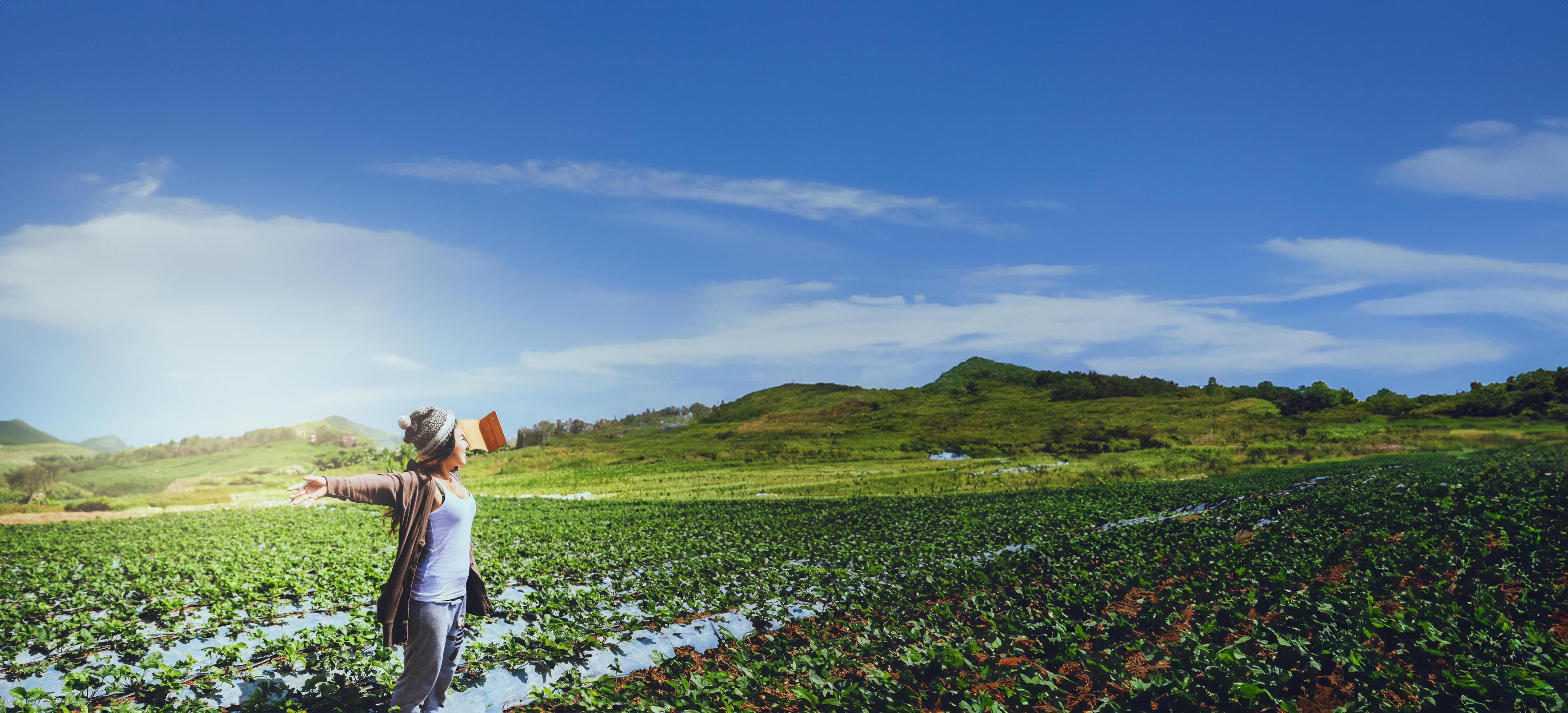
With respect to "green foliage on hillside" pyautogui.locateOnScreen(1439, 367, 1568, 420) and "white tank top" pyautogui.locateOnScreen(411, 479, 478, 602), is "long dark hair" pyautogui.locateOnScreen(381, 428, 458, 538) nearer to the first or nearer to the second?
"white tank top" pyautogui.locateOnScreen(411, 479, 478, 602)

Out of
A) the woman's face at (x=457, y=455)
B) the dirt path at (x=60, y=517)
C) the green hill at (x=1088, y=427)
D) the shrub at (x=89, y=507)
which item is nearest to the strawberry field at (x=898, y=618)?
the woman's face at (x=457, y=455)

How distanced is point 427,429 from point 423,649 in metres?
1.82

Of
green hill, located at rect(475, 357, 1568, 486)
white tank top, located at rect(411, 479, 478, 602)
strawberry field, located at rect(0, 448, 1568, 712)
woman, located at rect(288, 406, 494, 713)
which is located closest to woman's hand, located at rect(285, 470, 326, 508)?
woman, located at rect(288, 406, 494, 713)

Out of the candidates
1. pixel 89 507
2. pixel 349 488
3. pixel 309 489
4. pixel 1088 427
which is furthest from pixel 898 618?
pixel 1088 427

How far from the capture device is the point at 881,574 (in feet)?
38.7

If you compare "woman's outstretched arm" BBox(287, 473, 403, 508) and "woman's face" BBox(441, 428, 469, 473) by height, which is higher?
"woman's face" BBox(441, 428, 469, 473)

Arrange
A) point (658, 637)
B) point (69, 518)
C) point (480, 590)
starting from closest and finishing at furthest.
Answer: point (480, 590) < point (658, 637) < point (69, 518)

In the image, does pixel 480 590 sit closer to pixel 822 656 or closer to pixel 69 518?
pixel 822 656

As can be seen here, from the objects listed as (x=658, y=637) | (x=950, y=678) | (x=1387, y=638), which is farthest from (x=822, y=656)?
(x=1387, y=638)

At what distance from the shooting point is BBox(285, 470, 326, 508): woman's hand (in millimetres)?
5094

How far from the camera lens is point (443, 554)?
5676mm

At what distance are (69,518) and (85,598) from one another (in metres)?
26.4

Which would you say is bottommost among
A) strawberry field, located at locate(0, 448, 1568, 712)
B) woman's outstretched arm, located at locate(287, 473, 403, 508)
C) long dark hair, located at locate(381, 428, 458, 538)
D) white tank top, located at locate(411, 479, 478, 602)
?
strawberry field, located at locate(0, 448, 1568, 712)

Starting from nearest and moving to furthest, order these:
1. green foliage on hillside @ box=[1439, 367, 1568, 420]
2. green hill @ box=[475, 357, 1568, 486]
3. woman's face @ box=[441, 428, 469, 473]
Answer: woman's face @ box=[441, 428, 469, 473] < green hill @ box=[475, 357, 1568, 486] < green foliage on hillside @ box=[1439, 367, 1568, 420]
